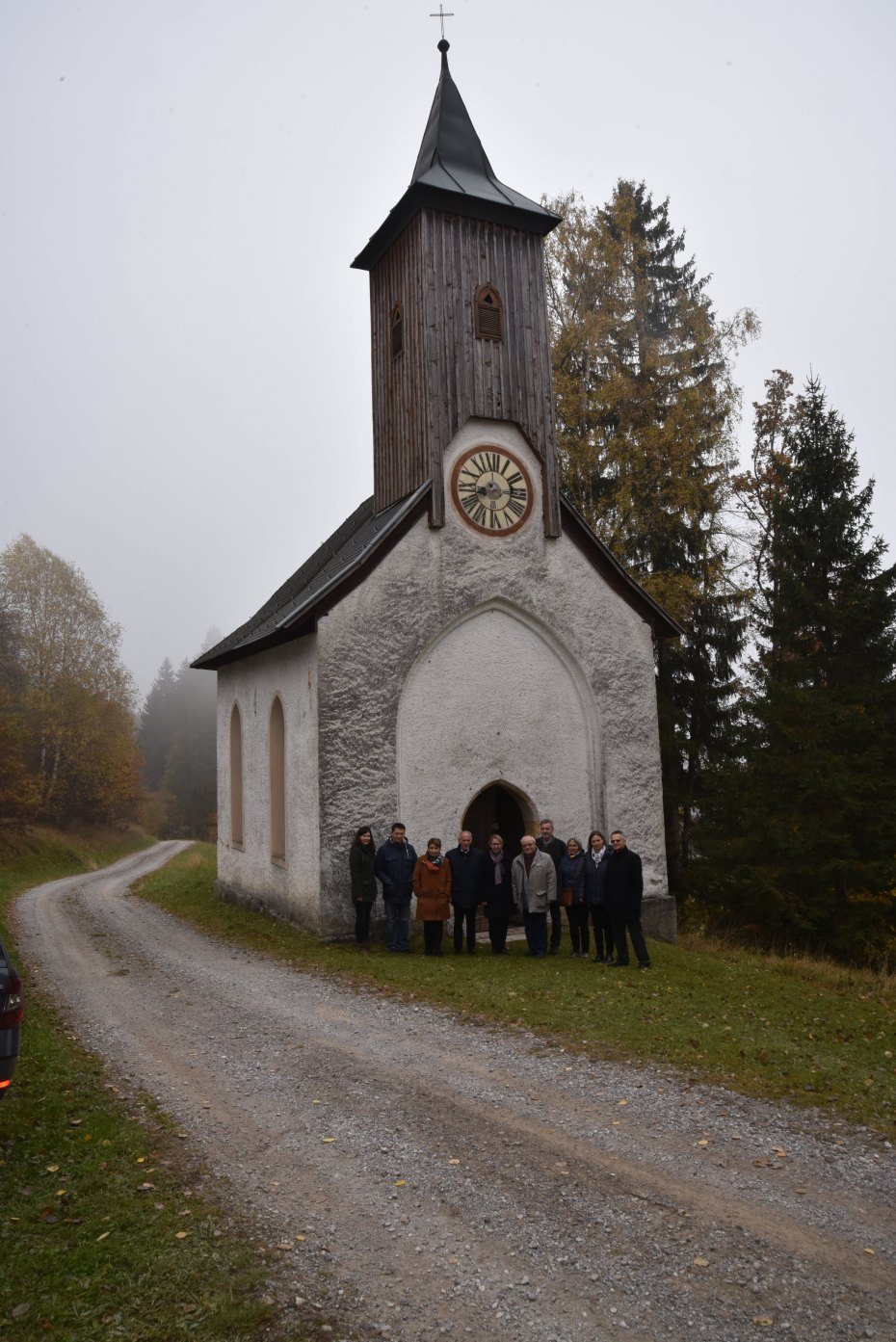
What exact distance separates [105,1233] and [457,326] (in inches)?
545

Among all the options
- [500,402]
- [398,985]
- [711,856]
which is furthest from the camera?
[711,856]

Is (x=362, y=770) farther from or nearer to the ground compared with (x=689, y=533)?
nearer to the ground

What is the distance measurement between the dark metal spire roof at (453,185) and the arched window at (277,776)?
8373mm

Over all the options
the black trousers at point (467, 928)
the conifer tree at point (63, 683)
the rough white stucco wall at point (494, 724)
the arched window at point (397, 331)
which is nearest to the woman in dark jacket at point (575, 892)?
the black trousers at point (467, 928)

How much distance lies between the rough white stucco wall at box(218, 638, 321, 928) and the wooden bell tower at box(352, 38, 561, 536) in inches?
132

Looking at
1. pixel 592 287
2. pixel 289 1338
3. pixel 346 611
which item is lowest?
pixel 289 1338

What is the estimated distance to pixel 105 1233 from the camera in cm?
480

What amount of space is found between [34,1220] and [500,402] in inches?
528

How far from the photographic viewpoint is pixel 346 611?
13969 millimetres

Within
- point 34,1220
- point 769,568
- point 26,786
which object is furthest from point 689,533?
point 26,786

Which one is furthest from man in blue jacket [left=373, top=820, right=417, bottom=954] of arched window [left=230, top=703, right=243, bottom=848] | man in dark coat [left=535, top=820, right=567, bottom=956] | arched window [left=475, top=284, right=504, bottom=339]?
Answer: arched window [left=475, top=284, right=504, bottom=339]

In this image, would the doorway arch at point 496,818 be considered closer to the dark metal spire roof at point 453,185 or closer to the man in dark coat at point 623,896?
the man in dark coat at point 623,896

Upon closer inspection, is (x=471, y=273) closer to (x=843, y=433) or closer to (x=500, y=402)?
(x=500, y=402)

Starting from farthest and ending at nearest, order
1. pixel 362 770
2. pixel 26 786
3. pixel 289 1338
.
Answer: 1. pixel 26 786
2. pixel 362 770
3. pixel 289 1338
